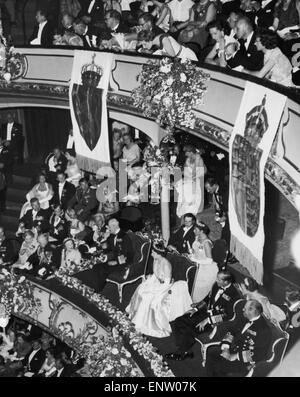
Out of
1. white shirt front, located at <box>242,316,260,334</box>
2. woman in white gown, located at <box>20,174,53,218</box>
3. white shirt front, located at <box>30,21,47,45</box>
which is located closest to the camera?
white shirt front, located at <box>242,316,260,334</box>

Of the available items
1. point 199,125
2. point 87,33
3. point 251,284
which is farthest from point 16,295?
point 251,284

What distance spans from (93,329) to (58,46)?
489 cm

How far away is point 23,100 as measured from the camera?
1714 centimetres

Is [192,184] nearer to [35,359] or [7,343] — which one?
[35,359]

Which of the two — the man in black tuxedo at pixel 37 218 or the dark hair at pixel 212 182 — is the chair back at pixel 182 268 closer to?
the dark hair at pixel 212 182

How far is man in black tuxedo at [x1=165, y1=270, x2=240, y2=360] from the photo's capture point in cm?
1313

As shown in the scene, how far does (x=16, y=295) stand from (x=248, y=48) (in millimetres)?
6697

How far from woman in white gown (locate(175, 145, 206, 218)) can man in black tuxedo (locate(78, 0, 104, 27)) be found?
2774 millimetres

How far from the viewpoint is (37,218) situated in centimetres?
1678

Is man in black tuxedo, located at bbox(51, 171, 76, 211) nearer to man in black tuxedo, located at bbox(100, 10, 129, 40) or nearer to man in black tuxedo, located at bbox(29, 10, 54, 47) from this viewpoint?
man in black tuxedo, located at bbox(29, 10, 54, 47)

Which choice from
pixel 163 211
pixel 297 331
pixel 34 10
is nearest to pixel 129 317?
pixel 163 211

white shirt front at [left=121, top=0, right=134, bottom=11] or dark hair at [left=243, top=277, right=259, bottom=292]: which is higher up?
white shirt front at [left=121, top=0, right=134, bottom=11]

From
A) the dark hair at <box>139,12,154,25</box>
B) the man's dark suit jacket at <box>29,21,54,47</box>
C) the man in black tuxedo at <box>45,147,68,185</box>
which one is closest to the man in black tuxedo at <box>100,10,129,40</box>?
the dark hair at <box>139,12,154,25</box>
